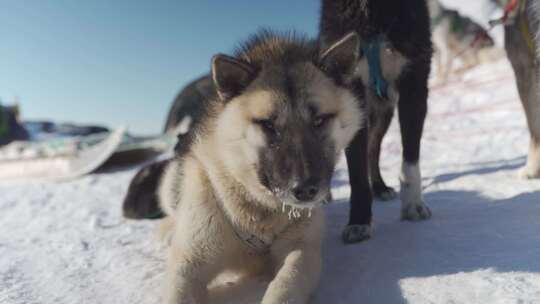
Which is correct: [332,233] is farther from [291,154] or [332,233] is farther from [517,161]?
[517,161]

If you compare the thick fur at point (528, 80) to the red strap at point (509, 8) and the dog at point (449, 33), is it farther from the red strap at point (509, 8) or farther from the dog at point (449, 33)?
the dog at point (449, 33)

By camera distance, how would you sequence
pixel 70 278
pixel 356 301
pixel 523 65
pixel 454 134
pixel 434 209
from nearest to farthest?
pixel 356 301, pixel 70 278, pixel 434 209, pixel 523 65, pixel 454 134

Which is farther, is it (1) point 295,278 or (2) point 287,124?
(2) point 287,124

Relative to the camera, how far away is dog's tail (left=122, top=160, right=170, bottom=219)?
3.04 m

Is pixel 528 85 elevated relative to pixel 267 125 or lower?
lower

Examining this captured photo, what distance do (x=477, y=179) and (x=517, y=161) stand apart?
0.85 metres

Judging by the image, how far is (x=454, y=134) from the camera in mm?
5445

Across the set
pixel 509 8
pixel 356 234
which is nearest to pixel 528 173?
pixel 509 8

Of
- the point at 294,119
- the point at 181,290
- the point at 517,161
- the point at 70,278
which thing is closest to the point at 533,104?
the point at 517,161

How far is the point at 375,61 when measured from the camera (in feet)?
6.79

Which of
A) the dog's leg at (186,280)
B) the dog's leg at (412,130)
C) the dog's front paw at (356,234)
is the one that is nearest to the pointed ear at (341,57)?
the dog's leg at (412,130)

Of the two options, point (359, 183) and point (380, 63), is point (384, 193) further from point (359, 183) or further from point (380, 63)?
point (380, 63)

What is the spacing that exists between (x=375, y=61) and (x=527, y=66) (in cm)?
Answer: 130

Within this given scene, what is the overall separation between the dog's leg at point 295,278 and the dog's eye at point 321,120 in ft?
1.51
